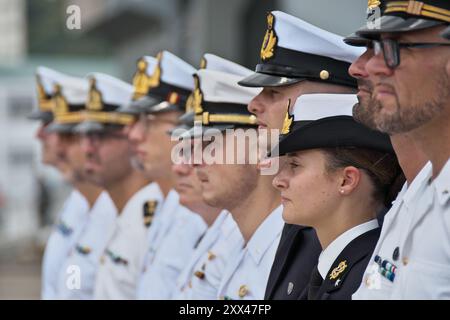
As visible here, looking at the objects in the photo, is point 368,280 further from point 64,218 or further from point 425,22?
point 64,218

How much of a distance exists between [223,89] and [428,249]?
2.19 meters

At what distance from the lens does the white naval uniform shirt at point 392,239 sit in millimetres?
3127

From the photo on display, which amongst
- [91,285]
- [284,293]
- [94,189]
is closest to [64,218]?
[94,189]

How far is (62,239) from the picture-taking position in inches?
321

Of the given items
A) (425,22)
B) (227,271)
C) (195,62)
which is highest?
(425,22)

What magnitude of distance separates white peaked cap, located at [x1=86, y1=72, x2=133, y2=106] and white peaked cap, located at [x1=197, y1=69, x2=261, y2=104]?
2.28m

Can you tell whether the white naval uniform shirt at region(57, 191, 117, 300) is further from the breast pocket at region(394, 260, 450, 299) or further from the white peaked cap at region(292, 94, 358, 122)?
the breast pocket at region(394, 260, 450, 299)

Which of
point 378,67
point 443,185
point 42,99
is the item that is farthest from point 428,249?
point 42,99

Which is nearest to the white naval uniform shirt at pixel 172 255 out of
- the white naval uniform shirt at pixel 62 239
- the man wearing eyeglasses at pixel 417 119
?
the white naval uniform shirt at pixel 62 239

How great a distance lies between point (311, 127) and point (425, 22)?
2.57ft

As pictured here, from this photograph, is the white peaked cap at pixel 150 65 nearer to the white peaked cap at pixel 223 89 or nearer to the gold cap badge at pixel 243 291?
the white peaked cap at pixel 223 89

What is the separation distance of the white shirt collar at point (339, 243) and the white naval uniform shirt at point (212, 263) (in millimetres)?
1084

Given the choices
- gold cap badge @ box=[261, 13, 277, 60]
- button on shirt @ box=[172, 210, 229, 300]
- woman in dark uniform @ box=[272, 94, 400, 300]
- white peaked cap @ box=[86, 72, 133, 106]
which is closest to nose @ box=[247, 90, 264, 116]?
gold cap badge @ box=[261, 13, 277, 60]

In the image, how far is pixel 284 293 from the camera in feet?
13.4
